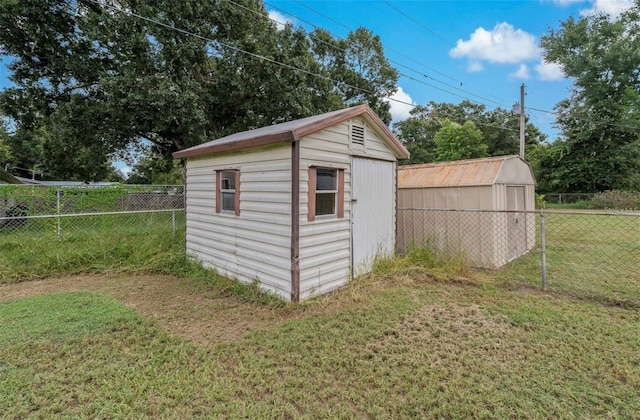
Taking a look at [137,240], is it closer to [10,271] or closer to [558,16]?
[10,271]

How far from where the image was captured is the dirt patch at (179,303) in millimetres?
3223

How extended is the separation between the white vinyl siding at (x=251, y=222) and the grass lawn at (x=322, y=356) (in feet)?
1.67

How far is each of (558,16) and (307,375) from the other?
31.2 meters

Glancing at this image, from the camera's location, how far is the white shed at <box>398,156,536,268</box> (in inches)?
218

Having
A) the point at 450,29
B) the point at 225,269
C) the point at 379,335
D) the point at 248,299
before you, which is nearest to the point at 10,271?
the point at 225,269

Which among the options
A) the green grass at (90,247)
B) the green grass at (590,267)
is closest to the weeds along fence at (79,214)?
the green grass at (90,247)

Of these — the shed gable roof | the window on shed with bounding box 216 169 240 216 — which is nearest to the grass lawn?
the window on shed with bounding box 216 169 240 216

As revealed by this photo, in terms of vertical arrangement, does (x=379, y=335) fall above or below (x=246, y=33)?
below

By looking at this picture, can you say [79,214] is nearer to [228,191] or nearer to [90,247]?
[90,247]

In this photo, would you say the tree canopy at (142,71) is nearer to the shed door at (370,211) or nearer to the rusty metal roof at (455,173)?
the rusty metal roof at (455,173)

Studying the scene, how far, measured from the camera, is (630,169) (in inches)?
819

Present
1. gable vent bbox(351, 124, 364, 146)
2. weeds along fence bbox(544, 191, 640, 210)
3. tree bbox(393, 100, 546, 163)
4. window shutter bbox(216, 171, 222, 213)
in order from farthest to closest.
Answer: tree bbox(393, 100, 546, 163) → weeds along fence bbox(544, 191, 640, 210) → window shutter bbox(216, 171, 222, 213) → gable vent bbox(351, 124, 364, 146)

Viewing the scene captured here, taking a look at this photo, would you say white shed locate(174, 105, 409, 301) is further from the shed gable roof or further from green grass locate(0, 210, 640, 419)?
green grass locate(0, 210, 640, 419)

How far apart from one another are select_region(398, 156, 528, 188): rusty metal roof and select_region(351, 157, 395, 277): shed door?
4.31 ft
